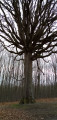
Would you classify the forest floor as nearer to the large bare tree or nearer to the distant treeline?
the large bare tree

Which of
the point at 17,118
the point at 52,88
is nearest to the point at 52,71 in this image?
the point at 52,88

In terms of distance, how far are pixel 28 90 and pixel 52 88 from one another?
21.4 meters

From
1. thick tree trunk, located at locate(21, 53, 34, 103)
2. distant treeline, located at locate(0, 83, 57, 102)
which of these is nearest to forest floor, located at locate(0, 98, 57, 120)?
thick tree trunk, located at locate(21, 53, 34, 103)

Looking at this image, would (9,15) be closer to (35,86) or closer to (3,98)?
(3,98)

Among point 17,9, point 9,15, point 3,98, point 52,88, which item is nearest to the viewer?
point 17,9

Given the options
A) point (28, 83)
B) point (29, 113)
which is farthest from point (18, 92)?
point (29, 113)

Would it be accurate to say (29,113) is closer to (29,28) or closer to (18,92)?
(29,28)

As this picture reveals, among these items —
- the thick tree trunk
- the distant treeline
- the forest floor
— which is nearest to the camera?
the forest floor

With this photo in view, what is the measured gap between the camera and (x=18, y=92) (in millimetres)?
25359

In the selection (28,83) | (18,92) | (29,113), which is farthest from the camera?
(18,92)

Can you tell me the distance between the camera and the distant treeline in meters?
23.3

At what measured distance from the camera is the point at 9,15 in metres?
11.4

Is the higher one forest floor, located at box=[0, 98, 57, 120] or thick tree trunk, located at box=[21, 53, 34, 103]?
thick tree trunk, located at box=[21, 53, 34, 103]

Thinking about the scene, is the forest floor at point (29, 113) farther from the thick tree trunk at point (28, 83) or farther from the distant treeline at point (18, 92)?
the distant treeline at point (18, 92)
